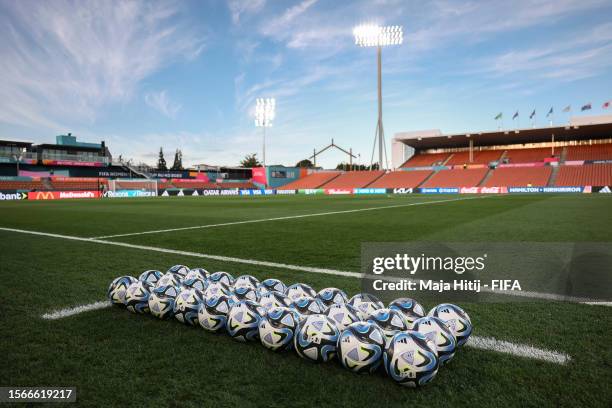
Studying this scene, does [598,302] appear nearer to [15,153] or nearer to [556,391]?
[556,391]

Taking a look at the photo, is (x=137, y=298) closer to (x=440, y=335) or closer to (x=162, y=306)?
(x=162, y=306)

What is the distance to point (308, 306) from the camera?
10.5ft

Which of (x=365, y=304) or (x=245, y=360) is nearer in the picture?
(x=245, y=360)

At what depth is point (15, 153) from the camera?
54.3m

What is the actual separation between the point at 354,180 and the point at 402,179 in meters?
8.39

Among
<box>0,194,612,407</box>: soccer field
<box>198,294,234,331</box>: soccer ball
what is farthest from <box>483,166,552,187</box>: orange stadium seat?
<box>198,294,234,331</box>: soccer ball

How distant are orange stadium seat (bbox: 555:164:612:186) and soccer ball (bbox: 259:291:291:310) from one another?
53.8 metres

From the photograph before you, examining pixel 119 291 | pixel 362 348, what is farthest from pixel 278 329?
pixel 119 291

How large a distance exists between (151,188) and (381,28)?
3986cm

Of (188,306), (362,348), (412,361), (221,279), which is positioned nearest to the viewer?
(412,361)

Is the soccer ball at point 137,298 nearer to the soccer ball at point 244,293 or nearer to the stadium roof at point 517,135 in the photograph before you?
the soccer ball at point 244,293

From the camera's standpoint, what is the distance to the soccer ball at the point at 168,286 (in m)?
3.66

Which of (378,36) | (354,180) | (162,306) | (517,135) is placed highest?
(378,36)

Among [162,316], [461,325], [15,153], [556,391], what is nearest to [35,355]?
[162,316]
